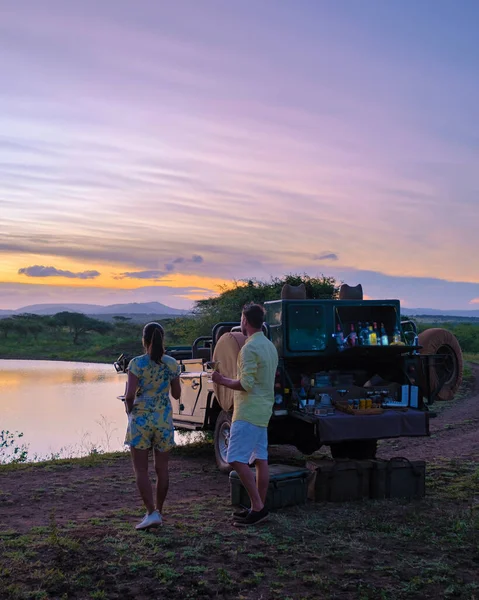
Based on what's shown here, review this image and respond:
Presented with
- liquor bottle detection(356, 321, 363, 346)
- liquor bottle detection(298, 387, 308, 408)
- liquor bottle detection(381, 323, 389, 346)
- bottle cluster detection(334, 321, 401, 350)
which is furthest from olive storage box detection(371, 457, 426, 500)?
liquor bottle detection(381, 323, 389, 346)

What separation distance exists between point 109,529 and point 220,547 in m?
1.05

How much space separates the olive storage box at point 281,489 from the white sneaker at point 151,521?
1.12 meters

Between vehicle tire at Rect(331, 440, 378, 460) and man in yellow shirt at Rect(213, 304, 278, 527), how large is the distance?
3.09 meters

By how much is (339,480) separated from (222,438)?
2.31 metres

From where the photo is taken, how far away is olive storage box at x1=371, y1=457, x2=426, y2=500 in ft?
24.1

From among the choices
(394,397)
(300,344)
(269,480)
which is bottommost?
(269,480)

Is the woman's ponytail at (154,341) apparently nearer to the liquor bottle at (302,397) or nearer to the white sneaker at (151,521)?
the white sneaker at (151,521)

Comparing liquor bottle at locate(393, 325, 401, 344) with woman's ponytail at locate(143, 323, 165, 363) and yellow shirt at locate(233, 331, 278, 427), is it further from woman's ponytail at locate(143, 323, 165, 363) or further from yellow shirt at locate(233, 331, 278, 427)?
woman's ponytail at locate(143, 323, 165, 363)

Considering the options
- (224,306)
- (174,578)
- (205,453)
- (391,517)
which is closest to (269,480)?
(391,517)

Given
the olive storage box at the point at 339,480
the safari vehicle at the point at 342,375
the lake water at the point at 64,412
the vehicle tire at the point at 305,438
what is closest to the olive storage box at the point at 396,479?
the olive storage box at the point at 339,480

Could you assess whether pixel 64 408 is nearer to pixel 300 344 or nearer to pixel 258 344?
pixel 300 344

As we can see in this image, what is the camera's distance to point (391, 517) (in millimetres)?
6570

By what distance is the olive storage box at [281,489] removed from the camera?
677 centimetres

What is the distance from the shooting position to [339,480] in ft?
23.8
